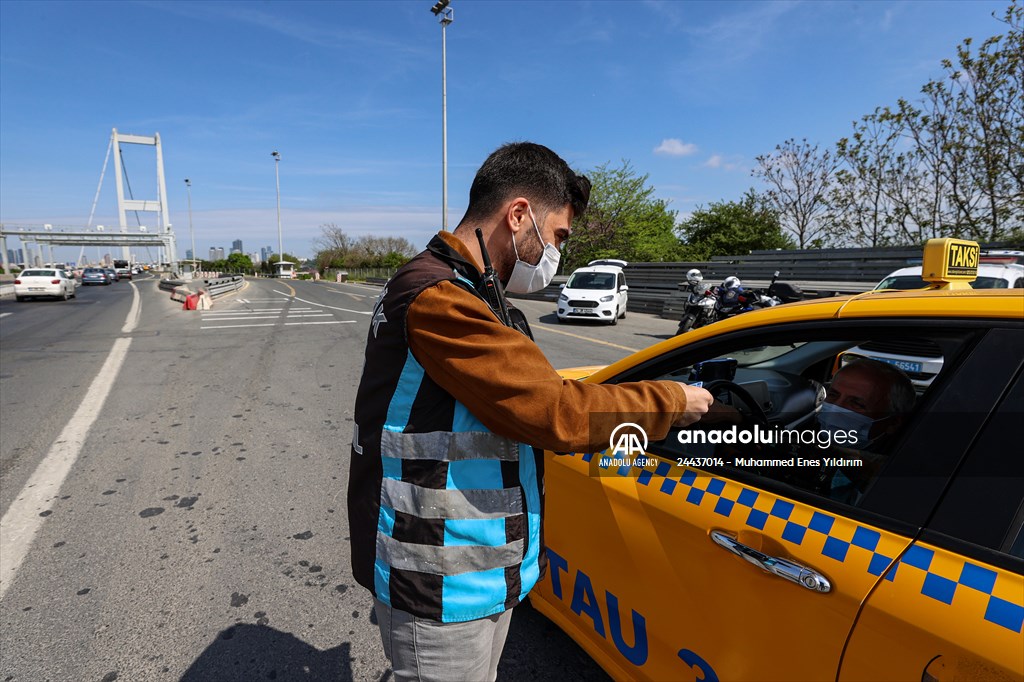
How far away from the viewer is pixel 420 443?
1147mm


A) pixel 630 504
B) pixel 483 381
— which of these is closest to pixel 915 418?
pixel 630 504

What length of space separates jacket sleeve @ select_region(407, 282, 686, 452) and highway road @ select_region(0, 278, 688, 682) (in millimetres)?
1527

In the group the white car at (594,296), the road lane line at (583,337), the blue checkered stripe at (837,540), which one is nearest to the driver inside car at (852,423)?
the blue checkered stripe at (837,540)

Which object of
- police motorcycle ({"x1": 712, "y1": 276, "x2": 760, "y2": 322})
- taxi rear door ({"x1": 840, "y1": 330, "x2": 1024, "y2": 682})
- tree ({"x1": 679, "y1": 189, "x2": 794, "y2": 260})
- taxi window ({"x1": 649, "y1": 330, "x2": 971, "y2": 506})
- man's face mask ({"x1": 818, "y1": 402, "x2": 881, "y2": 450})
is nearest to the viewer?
taxi rear door ({"x1": 840, "y1": 330, "x2": 1024, "y2": 682})

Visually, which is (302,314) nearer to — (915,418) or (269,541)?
(269,541)

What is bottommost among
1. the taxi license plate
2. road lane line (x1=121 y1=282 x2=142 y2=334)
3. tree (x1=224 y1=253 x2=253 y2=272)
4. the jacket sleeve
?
road lane line (x1=121 y1=282 x2=142 y2=334)

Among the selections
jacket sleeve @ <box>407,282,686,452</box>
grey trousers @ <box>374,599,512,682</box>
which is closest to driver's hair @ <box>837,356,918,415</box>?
jacket sleeve @ <box>407,282,686,452</box>

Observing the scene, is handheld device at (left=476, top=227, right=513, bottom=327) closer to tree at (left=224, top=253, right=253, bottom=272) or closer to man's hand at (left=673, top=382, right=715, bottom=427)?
man's hand at (left=673, top=382, right=715, bottom=427)

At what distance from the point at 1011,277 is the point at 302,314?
1617 centimetres

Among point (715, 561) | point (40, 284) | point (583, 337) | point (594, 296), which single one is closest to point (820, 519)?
point (715, 561)

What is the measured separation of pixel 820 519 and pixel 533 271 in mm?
968

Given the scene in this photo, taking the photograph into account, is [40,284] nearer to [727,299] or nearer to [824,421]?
[727,299]

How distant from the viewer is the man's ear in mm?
1308

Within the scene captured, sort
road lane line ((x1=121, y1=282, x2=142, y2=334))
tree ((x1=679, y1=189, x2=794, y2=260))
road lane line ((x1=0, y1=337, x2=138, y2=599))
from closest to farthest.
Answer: road lane line ((x1=0, y1=337, x2=138, y2=599))
road lane line ((x1=121, y1=282, x2=142, y2=334))
tree ((x1=679, y1=189, x2=794, y2=260))
